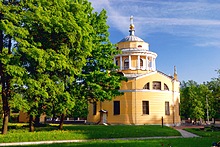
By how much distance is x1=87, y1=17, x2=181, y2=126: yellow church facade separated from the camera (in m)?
38.9

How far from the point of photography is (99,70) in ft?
85.3

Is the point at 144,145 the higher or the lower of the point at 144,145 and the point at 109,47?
the lower

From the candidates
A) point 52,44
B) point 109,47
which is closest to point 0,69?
point 52,44

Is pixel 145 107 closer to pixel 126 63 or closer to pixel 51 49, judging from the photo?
pixel 126 63

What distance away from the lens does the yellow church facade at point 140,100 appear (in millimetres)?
38875

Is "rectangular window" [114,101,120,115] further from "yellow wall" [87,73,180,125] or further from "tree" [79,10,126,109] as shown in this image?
"tree" [79,10,126,109]

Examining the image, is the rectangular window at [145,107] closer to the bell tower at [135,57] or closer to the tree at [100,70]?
the bell tower at [135,57]

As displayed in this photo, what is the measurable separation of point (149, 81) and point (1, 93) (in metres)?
23.8

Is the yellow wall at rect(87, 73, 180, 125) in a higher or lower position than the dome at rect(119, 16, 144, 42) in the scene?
lower

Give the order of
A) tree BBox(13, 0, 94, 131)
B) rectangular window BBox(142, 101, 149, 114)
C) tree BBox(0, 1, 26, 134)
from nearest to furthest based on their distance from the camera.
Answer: tree BBox(0, 1, 26, 134)
tree BBox(13, 0, 94, 131)
rectangular window BBox(142, 101, 149, 114)

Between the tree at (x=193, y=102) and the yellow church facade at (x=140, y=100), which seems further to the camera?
the tree at (x=193, y=102)

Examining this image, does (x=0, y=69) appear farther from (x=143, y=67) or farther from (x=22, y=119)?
(x=22, y=119)

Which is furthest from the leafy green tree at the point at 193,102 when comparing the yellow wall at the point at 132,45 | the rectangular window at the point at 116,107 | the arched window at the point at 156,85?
the rectangular window at the point at 116,107

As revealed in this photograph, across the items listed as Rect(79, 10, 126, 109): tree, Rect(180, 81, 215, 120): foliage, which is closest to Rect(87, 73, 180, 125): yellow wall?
Rect(79, 10, 126, 109): tree
